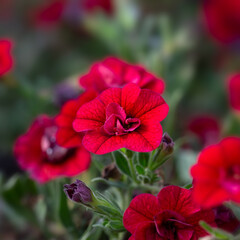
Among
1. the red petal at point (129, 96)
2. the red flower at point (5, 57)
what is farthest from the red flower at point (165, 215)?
the red flower at point (5, 57)

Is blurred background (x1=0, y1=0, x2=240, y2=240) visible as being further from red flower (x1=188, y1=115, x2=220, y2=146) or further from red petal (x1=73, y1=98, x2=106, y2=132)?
red petal (x1=73, y1=98, x2=106, y2=132)

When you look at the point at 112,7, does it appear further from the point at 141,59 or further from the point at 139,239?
the point at 139,239

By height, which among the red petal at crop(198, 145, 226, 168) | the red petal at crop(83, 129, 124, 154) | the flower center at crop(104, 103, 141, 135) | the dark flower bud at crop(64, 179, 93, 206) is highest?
the flower center at crop(104, 103, 141, 135)

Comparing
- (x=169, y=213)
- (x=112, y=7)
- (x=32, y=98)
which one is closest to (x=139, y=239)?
(x=169, y=213)

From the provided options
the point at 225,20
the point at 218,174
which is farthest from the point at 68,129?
the point at 225,20

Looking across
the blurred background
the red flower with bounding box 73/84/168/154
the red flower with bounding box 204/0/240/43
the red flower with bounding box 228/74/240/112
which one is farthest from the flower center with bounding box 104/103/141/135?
the red flower with bounding box 204/0/240/43

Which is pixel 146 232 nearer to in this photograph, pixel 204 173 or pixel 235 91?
pixel 204 173
